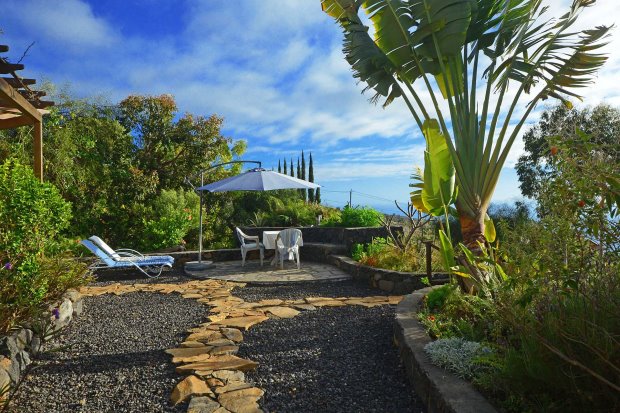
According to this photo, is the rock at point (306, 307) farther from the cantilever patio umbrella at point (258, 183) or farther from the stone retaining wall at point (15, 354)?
the cantilever patio umbrella at point (258, 183)

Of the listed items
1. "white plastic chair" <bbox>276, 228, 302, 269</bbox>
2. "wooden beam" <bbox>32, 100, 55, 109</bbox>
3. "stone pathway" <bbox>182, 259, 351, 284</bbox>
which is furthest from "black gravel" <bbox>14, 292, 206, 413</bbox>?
"wooden beam" <bbox>32, 100, 55, 109</bbox>

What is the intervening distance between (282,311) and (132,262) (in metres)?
4.26

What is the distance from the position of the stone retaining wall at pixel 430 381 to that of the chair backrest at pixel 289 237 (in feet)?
16.5

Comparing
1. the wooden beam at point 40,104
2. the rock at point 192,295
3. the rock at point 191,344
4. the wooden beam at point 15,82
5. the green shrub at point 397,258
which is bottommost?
the rock at point 192,295

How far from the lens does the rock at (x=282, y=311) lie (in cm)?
514

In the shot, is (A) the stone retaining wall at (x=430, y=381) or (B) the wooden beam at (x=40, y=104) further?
(B) the wooden beam at (x=40, y=104)

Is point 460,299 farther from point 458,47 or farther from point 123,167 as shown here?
point 123,167

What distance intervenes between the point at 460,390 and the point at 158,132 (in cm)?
1347

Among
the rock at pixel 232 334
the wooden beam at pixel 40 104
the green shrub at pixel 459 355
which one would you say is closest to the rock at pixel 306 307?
the rock at pixel 232 334

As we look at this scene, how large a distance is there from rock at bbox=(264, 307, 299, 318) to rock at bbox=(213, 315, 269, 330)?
238 millimetres

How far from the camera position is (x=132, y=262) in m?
8.06

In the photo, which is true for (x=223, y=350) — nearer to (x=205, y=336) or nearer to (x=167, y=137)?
(x=205, y=336)

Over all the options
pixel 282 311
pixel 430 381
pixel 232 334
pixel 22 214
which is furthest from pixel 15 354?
pixel 430 381

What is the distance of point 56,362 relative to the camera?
11.8 ft
